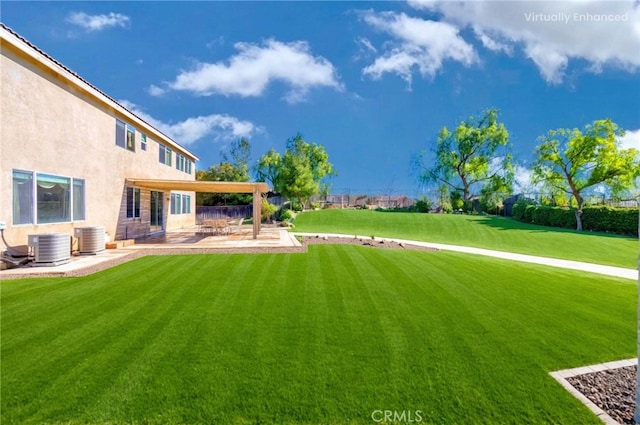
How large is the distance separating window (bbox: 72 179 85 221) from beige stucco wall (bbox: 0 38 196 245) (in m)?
0.18

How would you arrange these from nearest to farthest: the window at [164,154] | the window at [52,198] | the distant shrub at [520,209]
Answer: the window at [52,198] < the window at [164,154] < the distant shrub at [520,209]

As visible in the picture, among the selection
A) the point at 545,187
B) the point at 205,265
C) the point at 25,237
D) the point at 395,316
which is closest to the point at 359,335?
the point at 395,316

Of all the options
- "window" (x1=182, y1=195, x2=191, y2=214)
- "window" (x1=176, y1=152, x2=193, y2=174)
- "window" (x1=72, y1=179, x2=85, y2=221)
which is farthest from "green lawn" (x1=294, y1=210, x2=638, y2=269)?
"window" (x1=72, y1=179, x2=85, y2=221)

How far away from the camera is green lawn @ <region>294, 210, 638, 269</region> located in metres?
13.5

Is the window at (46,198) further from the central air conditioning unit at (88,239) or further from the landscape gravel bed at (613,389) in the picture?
the landscape gravel bed at (613,389)

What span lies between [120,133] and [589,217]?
28466 mm

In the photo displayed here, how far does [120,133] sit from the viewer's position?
1268cm

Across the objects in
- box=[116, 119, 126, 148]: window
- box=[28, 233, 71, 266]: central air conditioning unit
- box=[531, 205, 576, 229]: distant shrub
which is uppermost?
box=[116, 119, 126, 148]: window

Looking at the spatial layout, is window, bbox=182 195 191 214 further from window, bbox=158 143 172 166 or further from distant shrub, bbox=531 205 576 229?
distant shrub, bbox=531 205 576 229

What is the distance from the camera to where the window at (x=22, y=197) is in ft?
25.2

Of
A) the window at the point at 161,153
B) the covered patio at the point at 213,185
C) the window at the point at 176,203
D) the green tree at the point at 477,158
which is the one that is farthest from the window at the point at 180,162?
the green tree at the point at 477,158

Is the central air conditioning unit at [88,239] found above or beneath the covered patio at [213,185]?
beneath

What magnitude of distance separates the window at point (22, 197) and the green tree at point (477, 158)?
36848 mm

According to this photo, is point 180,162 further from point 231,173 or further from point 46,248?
point 231,173
